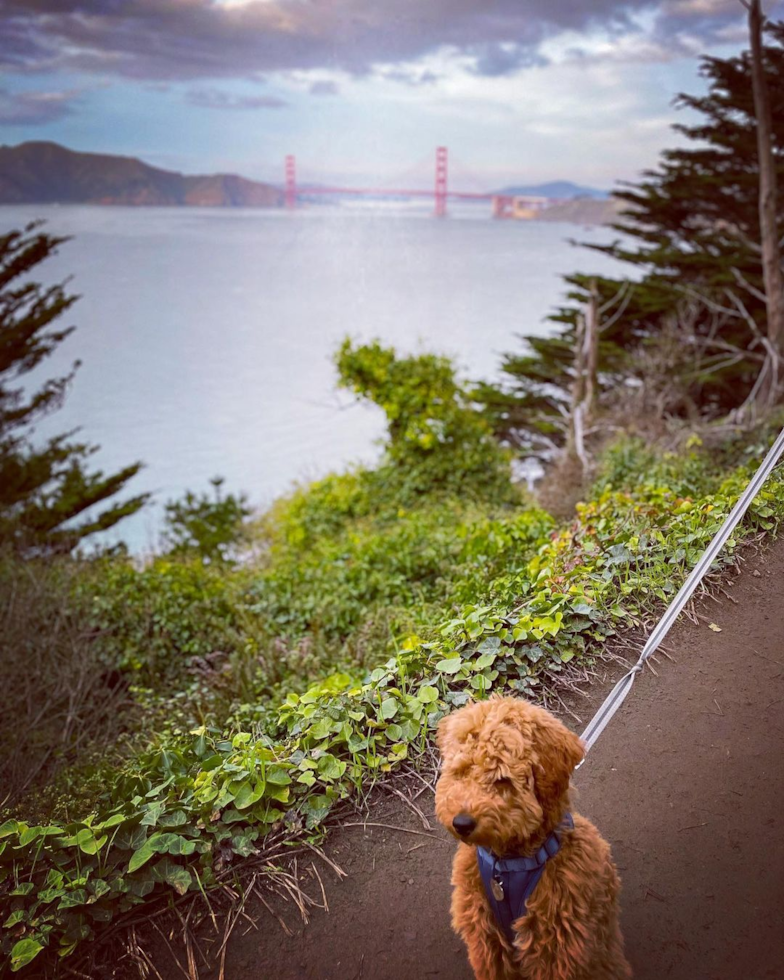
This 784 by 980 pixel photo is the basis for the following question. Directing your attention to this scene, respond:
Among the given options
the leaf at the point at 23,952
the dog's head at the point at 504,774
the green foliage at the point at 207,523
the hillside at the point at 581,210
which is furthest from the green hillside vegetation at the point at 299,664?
the hillside at the point at 581,210

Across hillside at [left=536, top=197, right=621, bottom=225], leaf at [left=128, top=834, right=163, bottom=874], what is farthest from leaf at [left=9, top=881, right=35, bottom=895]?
hillside at [left=536, top=197, right=621, bottom=225]

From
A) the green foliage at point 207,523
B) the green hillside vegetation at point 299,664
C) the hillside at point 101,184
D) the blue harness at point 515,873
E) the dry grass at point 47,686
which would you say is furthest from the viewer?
the hillside at point 101,184

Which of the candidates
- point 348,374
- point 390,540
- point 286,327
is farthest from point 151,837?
point 286,327

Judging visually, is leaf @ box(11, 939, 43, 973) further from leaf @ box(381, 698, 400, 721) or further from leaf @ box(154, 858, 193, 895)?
leaf @ box(381, 698, 400, 721)

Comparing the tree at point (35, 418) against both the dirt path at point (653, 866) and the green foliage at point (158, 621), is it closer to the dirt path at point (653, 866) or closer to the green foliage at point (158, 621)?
the green foliage at point (158, 621)

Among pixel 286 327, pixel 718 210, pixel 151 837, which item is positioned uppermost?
pixel 718 210

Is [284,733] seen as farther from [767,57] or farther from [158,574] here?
[767,57]
